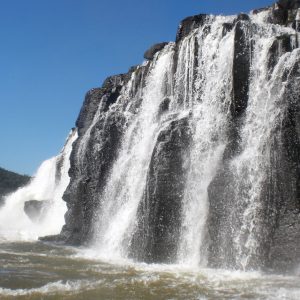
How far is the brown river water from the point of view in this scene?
1223 centimetres

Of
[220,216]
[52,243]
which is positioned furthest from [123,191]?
[220,216]

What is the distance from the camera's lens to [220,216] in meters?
18.6

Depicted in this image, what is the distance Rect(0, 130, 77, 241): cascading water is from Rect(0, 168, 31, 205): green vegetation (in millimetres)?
36472

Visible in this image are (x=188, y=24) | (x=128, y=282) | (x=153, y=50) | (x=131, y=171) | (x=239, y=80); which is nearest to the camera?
(x=128, y=282)

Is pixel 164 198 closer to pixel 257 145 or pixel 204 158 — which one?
pixel 204 158

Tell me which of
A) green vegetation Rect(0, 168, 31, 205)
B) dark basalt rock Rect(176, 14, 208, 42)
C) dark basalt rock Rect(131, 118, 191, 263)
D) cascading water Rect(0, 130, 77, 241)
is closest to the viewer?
dark basalt rock Rect(131, 118, 191, 263)

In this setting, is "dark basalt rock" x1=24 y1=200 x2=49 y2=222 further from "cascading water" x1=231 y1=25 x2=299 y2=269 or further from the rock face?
"cascading water" x1=231 y1=25 x2=299 y2=269

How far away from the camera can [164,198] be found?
20.9 m

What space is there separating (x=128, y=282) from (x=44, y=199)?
36457mm

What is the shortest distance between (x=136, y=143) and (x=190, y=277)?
13967 millimetres

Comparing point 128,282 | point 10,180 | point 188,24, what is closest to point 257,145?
point 128,282

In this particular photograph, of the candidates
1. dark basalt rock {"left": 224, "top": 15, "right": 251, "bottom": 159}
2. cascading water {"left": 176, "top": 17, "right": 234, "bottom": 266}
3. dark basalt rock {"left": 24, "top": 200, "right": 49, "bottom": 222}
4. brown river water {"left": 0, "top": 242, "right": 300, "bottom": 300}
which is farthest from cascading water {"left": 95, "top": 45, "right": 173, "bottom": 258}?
dark basalt rock {"left": 24, "top": 200, "right": 49, "bottom": 222}

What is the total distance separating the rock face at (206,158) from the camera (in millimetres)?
17453

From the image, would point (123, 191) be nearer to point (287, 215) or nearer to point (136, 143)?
point (136, 143)
